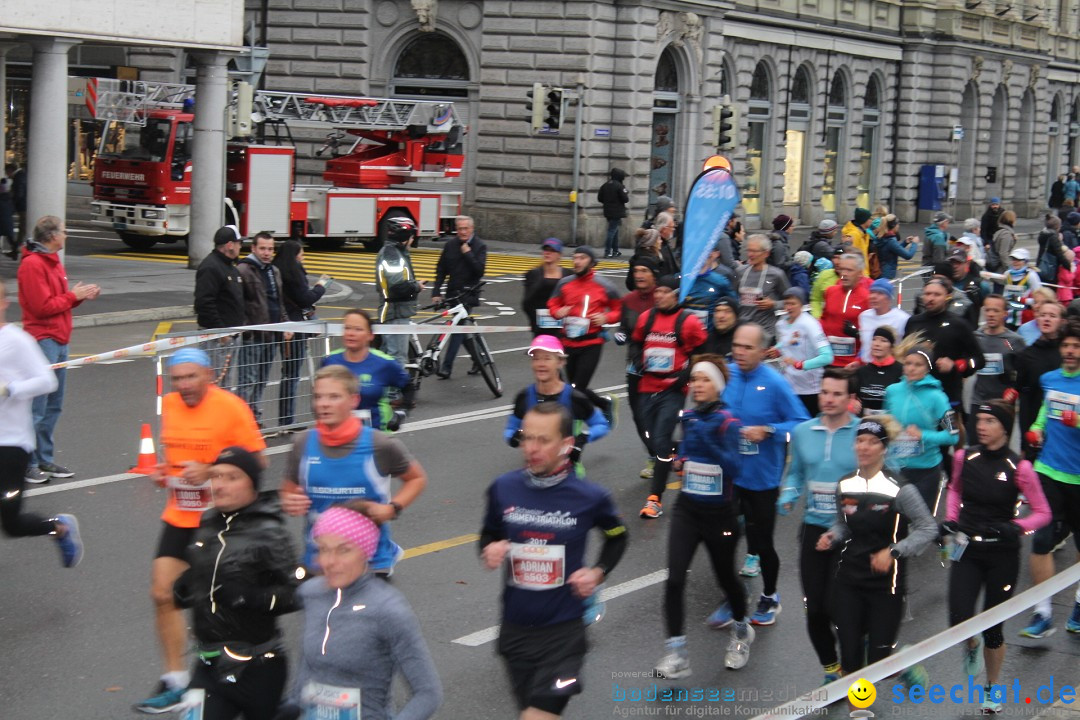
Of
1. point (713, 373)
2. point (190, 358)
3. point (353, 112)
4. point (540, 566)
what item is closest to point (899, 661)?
point (540, 566)

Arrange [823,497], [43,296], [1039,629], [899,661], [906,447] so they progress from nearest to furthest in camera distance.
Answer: [899,661] < [823,497] < [1039,629] < [906,447] < [43,296]

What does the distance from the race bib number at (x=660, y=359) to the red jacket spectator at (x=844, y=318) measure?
1.91 m

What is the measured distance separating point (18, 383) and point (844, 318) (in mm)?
6576

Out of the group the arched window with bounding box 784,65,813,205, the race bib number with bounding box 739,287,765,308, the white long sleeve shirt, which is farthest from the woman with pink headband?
the arched window with bounding box 784,65,813,205

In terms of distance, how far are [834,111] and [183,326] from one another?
30.5m

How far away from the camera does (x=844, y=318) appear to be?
478 inches

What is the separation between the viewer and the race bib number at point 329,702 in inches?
191

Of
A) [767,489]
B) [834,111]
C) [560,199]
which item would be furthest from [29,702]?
[834,111]

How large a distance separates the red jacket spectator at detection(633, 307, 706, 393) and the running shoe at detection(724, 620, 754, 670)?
3153 mm

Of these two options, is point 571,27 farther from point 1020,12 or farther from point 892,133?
point 1020,12

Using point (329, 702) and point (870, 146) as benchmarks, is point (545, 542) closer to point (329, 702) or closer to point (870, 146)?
point (329, 702)

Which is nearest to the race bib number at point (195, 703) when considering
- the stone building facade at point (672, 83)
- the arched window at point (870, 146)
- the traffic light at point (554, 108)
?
the stone building facade at point (672, 83)

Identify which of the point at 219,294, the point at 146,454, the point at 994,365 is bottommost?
the point at 146,454

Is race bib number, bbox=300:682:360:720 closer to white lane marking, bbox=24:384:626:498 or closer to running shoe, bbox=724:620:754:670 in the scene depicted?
running shoe, bbox=724:620:754:670
